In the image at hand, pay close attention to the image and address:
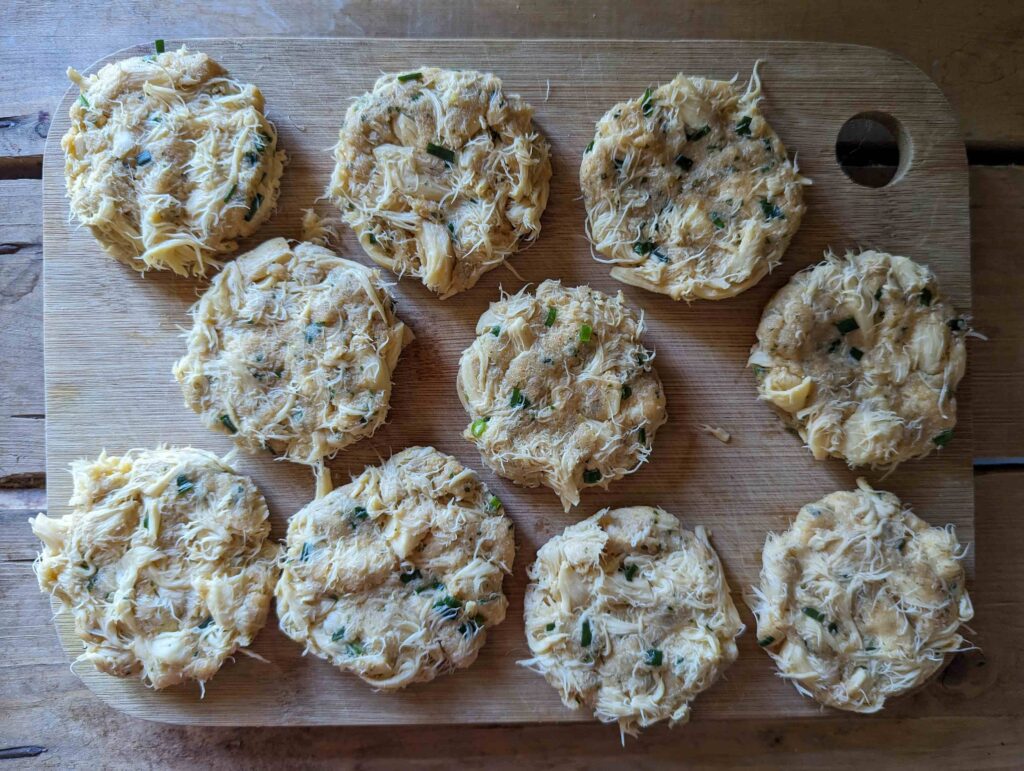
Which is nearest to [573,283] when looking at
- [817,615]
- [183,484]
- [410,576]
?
[410,576]

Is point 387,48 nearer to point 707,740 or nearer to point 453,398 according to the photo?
point 453,398

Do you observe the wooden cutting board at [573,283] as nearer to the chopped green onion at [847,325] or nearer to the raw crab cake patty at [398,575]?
the raw crab cake patty at [398,575]

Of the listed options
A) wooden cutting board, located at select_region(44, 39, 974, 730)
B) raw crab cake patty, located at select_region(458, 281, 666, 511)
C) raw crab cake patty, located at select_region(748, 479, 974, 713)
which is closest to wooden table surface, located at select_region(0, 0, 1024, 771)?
wooden cutting board, located at select_region(44, 39, 974, 730)

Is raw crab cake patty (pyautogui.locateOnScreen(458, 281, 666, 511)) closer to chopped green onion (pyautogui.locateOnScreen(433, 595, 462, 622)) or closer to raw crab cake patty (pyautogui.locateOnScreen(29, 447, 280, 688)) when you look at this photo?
chopped green onion (pyautogui.locateOnScreen(433, 595, 462, 622))

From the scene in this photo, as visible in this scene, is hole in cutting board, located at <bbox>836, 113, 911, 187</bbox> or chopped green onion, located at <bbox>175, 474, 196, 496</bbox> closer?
chopped green onion, located at <bbox>175, 474, 196, 496</bbox>

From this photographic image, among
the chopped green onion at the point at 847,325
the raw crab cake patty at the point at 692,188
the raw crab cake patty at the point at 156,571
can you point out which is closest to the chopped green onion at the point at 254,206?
the raw crab cake patty at the point at 156,571

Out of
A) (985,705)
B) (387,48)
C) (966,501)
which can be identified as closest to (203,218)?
(387,48)

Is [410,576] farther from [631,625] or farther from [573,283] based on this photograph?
[573,283]
